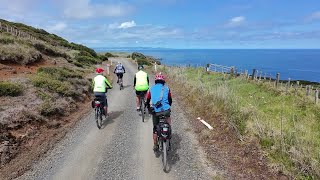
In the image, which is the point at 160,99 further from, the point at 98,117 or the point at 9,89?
the point at 9,89

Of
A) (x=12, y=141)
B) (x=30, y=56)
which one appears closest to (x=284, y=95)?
(x=12, y=141)

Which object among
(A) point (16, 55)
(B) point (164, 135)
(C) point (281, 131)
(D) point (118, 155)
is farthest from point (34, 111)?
(A) point (16, 55)

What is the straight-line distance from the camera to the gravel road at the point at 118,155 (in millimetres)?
7617

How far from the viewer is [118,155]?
349 inches

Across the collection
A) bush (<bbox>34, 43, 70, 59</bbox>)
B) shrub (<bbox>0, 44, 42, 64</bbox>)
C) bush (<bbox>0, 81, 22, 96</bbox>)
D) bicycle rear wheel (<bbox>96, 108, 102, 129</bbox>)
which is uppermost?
bush (<bbox>34, 43, 70, 59</bbox>)

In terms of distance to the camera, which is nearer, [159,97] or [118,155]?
[159,97]

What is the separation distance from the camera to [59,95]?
1569 cm

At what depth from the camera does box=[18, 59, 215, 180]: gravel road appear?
7617mm

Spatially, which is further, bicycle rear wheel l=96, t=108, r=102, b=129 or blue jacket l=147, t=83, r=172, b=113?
bicycle rear wheel l=96, t=108, r=102, b=129

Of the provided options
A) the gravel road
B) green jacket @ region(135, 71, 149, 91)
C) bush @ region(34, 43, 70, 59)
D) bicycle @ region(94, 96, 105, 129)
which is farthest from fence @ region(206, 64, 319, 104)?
bush @ region(34, 43, 70, 59)

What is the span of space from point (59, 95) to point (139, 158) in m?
8.65

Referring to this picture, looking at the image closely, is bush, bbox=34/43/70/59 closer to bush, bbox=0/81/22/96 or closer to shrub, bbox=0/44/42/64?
shrub, bbox=0/44/42/64

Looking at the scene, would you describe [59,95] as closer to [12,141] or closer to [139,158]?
[12,141]

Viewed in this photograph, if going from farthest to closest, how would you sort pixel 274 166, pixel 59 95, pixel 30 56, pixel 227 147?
1. pixel 30 56
2. pixel 59 95
3. pixel 227 147
4. pixel 274 166
